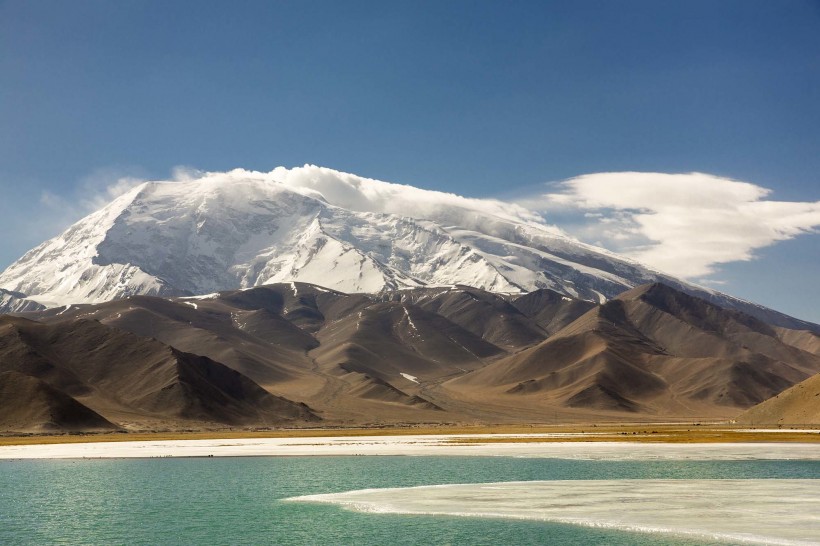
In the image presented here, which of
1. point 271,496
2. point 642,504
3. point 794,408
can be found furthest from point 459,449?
point 794,408

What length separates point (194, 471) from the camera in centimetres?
8188

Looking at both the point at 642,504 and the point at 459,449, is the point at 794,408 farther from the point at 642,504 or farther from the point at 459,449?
the point at 642,504

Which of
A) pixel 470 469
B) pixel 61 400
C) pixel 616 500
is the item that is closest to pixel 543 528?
pixel 616 500

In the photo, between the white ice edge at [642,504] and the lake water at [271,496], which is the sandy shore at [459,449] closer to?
the lake water at [271,496]

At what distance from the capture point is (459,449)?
107938 millimetres

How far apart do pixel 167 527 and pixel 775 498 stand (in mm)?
36070

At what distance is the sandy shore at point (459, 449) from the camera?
94125 mm

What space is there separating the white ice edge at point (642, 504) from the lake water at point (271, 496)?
1.75m

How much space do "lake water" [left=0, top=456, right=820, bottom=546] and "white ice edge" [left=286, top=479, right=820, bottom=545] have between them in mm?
1749

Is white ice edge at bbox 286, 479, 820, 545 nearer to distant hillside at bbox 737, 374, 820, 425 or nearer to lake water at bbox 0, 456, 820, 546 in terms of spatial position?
lake water at bbox 0, 456, 820, 546

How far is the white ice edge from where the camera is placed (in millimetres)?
43469

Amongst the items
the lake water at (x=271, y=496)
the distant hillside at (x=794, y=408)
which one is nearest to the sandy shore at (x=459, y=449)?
the lake water at (x=271, y=496)

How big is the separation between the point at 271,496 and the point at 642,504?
984 inches

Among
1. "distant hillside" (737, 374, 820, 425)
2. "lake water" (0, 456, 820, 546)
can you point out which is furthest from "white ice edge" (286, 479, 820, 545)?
A: "distant hillside" (737, 374, 820, 425)
